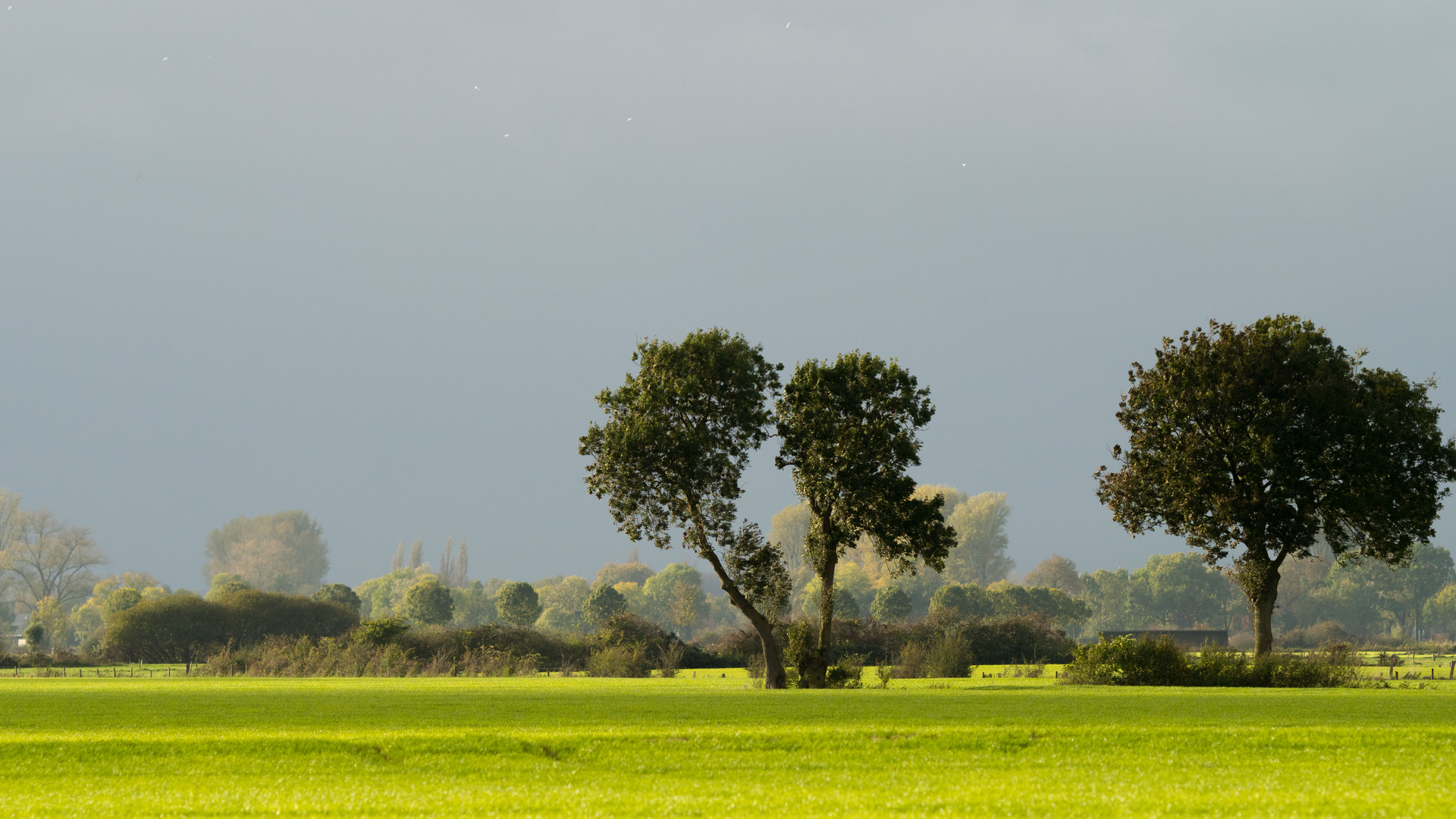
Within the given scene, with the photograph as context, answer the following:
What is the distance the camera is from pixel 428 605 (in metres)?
110

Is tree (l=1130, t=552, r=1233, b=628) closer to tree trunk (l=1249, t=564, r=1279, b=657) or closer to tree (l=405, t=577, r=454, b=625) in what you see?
tree (l=405, t=577, r=454, b=625)

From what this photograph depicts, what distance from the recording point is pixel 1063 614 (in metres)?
118

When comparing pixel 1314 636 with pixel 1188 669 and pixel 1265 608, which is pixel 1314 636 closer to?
pixel 1265 608

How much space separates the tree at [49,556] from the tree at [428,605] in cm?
6653

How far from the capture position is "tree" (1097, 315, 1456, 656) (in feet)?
115

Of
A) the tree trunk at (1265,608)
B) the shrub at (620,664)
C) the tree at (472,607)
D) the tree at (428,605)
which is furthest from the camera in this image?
the tree at (472,607)

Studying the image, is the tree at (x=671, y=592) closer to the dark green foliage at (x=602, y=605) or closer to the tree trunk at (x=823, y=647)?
the dark green foliage at (x=602, y=605)

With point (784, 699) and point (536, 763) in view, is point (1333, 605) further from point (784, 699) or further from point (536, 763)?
point (536, 763)

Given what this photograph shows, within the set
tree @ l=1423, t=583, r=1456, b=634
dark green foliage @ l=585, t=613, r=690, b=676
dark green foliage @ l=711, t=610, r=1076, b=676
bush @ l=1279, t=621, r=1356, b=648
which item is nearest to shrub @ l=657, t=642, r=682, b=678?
dark green foliage @ l=585, t=613, r=690, b=676

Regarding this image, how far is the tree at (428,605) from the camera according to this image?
109750 mm

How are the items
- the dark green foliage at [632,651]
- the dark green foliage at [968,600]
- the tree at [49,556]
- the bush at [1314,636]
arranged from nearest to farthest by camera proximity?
1. the dark green foliage at [632,651]
2. the bush at [1314,636]
3. the dark green foliage at [968,600]
4. the tree at [49,556]

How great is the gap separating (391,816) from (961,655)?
134 feet

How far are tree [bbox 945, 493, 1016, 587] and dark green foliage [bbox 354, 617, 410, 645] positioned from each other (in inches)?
5305

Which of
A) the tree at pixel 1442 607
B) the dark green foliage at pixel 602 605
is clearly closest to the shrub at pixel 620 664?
the dark green foliage at pixel 602 605
